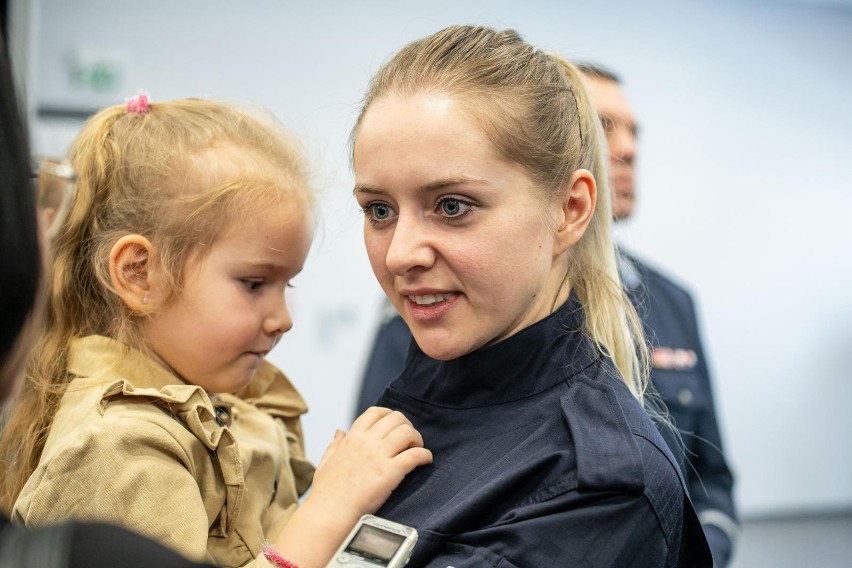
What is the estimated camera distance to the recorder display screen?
3.65 feet

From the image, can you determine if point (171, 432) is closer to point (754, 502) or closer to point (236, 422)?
point (236, 422)

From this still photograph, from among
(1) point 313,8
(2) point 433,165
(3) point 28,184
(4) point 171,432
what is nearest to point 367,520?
(4) point 171,432

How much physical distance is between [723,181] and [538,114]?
3.09m

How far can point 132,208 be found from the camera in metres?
1.47

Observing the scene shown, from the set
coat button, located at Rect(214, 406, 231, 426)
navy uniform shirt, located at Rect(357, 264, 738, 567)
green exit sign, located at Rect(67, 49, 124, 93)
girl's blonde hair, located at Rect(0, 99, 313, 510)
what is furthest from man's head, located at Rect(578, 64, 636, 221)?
green exit sign, located at Rect(67, 49, 124, 93)

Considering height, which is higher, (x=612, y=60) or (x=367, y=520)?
(x=612, y=60)

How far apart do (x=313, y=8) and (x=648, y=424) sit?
2679 mm

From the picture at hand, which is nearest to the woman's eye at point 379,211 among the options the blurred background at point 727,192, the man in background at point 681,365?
the man in background at point 681,365

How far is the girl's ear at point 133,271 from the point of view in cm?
145

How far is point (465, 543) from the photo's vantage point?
44.1 inches

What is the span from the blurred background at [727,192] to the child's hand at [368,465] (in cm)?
215

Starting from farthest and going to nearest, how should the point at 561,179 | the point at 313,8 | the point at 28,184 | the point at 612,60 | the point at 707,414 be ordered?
the point at 612,60, the point at 313,8, the point at 707,414, the point at 561,179, the point at 28,184

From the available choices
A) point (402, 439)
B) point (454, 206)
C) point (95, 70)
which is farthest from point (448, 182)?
point (95, 70)

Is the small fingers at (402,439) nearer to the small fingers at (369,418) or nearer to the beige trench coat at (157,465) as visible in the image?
the small fingers at (369,418)
